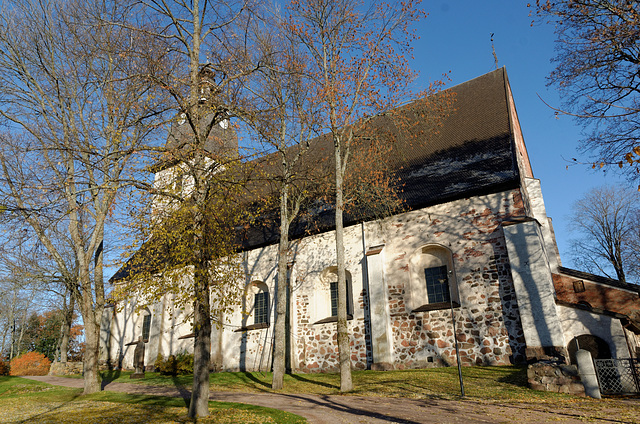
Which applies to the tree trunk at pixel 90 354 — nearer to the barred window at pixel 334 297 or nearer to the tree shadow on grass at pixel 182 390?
the tree shadow on grass at pixel 182 390

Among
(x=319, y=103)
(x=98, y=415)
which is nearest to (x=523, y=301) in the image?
(x=319, y=103)

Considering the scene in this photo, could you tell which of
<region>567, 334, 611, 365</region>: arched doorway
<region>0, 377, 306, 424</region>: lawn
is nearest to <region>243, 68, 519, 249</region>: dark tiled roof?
<region>567, 334, 611, 365</region>: arched doorway

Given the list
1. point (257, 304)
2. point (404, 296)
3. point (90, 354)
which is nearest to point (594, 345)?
point (404, 296)

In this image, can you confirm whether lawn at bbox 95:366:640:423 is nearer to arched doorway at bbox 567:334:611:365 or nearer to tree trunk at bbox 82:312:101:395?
tree trunk at bbox 82:312:101:395

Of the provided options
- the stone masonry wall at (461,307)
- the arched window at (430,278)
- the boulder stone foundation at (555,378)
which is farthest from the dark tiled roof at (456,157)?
the boulder stone foundation at (555,378)

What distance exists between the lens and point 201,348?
24.9 feet

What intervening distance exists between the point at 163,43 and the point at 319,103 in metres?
4.95

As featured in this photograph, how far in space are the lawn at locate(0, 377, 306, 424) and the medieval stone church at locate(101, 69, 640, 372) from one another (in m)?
2.13

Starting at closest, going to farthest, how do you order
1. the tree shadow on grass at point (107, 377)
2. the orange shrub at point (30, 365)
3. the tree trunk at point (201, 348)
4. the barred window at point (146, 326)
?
1. the tree trunk at point (201, 348)
2. the tree shadow on grass at point (107, 377)
3. the barred window at point (146, 326)
4. the orange shrub at point (30, 365)

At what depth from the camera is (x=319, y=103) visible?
12867 mm

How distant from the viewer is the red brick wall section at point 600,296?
38.1 feet

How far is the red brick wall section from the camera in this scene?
38.1 feet

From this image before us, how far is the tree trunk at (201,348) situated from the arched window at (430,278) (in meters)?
7.65

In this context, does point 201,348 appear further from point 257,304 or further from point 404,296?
point 257,304
